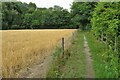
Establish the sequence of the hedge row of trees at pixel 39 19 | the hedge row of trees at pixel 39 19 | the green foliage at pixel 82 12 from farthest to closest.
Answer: the hedge row of trees at pixel 39 19 < the hedge row of trees at pixel 39 19 < the green foliage at pixel 82 12

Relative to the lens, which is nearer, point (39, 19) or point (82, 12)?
point (82, 12)

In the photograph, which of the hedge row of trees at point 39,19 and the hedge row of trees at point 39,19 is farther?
the hedge row of trees at point 39,19

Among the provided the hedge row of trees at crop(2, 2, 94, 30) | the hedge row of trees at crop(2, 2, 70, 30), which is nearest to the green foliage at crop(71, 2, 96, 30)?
the hedge row of trees at crop(2, 2, 94, 30)

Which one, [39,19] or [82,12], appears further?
[39,19]

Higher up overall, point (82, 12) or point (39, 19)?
point (82, 12)

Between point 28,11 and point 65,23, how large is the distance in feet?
39.2

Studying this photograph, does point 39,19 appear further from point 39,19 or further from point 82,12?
point 82,12

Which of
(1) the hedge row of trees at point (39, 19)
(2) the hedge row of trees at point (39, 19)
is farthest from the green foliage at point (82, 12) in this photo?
(2) the hedge row of trees at point (39, 19)

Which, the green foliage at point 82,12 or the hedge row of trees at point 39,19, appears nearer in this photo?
the green foliage at point 82,12

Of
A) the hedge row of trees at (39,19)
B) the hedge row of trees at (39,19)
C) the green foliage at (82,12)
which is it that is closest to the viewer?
the green foliage at (82,12)

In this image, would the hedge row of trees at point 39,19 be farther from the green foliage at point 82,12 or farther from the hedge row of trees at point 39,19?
the green foliage at point 82,12

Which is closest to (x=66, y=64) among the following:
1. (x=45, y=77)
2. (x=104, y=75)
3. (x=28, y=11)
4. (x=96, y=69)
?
(x=96, y=69)

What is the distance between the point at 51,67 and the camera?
8.51 m

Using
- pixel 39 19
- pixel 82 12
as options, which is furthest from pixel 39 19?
pixel 82 12
